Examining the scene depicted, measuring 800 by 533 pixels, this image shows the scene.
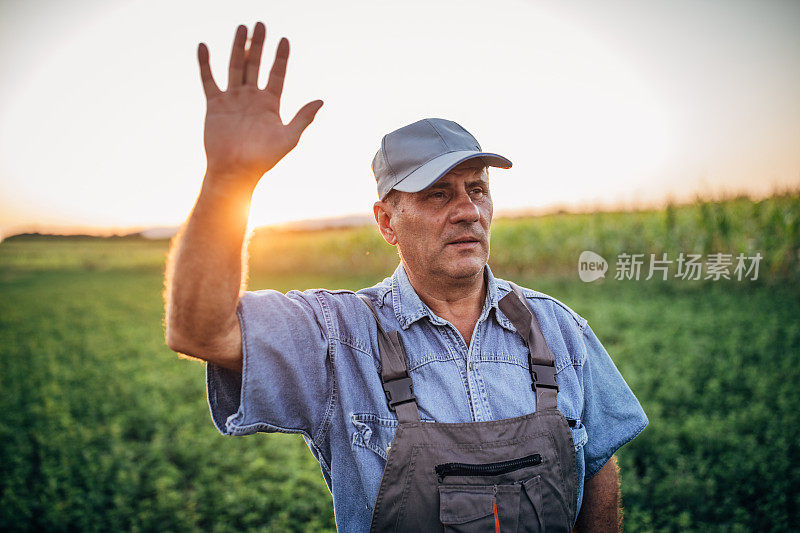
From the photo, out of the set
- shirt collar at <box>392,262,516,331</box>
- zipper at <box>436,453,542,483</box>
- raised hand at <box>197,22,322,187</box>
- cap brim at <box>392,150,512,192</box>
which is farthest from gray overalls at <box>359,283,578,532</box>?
raised hand at <box>197,22,322,187</box>

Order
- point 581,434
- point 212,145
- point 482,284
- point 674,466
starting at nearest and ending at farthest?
1. point 212,145
2. point 581,434
3. point 482,284
4. point 674,466

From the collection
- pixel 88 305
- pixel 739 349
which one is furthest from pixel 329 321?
pixel 88 305

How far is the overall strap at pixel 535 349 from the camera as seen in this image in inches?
62.1

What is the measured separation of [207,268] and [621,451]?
428 centimetres

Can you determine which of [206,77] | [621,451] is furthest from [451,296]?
[621,451]

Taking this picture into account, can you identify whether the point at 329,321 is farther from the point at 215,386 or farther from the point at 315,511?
the point at 315,511

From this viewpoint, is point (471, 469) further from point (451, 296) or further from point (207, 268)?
point (207, 268)

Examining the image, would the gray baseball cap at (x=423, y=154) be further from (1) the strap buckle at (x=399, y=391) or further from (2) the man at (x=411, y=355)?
(1) the strap buckle at (x=399, y=391)

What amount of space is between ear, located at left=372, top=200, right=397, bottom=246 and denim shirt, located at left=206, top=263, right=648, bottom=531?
186mm

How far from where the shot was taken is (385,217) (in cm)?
192

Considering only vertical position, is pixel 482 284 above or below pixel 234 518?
above

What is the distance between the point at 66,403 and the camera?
6105mm

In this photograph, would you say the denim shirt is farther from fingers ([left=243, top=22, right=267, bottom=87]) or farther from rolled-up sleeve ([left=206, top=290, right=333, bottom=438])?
fingers ([left=243, top=22, right=267, bottom=87])

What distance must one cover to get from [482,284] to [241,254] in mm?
933
